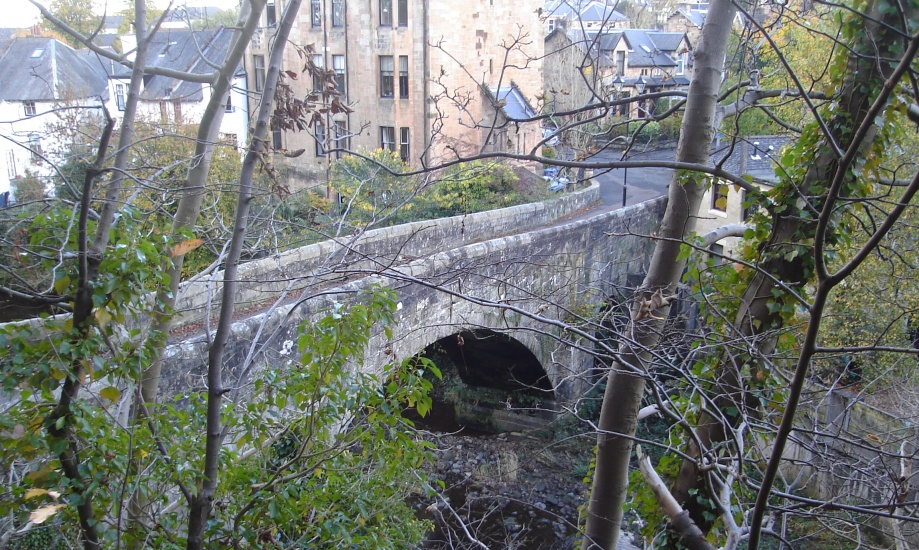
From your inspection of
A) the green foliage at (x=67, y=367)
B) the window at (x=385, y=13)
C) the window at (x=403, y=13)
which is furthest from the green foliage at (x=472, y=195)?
the green foliage at (x=67, y=367)

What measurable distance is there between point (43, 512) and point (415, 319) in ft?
23.1

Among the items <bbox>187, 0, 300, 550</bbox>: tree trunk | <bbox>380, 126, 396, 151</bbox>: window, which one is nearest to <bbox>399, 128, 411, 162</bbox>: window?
<bbox>380, 126, 396, 151</bbox>: window

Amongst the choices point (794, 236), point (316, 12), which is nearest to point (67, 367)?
Result: point (794, 236)

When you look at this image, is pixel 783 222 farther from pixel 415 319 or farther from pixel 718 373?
pixel 415 319

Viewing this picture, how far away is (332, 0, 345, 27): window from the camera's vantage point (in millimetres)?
20219

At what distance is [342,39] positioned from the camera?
67.6 ft

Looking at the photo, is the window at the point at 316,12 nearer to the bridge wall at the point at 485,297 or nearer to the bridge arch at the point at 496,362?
the bridge wall at the point at 485,297

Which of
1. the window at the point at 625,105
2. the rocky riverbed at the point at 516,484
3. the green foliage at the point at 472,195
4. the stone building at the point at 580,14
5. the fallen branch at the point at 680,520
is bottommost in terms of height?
the rocky riverbed at the point at 516,484

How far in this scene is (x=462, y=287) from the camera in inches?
191

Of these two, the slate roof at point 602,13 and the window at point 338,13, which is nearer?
the slate roof at point 602,13

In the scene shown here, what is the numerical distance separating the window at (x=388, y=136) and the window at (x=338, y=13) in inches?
125

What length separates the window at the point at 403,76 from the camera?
2005 cm

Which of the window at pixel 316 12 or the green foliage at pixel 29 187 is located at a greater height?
the window at pixel 316 12

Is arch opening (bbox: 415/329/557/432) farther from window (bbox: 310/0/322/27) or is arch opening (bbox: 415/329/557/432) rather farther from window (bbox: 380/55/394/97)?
window (bbox: 310/0/322/27)
